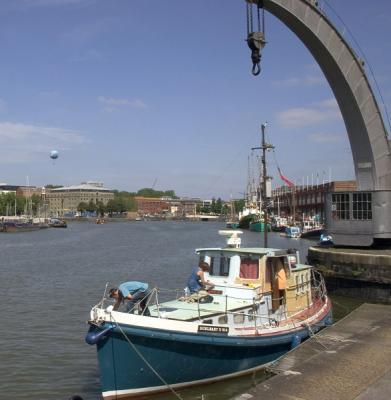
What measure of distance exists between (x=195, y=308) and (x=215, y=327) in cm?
98

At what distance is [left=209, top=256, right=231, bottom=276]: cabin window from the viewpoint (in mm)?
15891

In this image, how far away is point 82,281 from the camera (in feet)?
112

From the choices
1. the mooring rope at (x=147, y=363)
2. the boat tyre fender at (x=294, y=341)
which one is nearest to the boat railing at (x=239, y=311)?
the boat tyre fender at (x=294, y=341)

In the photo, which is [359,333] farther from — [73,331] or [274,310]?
[73,331]

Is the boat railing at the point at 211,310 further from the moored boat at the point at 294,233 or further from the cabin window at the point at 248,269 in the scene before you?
the moored boat at the point at 294,233

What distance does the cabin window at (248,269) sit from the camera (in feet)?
50.8

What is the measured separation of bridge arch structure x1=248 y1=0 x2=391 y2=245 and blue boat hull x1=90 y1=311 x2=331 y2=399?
1787 centimetres

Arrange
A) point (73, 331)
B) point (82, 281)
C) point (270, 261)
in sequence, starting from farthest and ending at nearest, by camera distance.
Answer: point (82, 281) → point (73, 331) → point (270, 261)

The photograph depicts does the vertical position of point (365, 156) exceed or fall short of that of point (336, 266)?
it exceeds it

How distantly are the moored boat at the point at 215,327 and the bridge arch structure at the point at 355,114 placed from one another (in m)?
12.9

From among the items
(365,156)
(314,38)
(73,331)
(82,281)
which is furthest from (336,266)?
(82,281)

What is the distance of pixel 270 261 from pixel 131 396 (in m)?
5.72

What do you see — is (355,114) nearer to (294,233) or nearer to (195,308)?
(195,308)

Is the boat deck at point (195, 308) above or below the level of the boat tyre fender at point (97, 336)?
above
